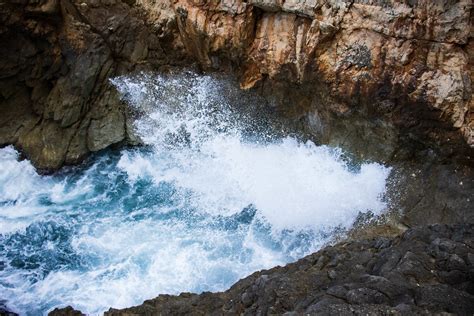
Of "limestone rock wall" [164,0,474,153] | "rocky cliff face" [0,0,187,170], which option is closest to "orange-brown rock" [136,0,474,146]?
"limestone rock wall" [164,0,474,153]

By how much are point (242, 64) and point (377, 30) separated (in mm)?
3620

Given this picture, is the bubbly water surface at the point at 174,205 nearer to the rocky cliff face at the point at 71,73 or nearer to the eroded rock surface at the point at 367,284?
the rocky cliff face at the point at 71,73

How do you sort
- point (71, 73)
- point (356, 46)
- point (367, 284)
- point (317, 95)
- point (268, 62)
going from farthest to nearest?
point (71, 73)
point (268, 62)
point (317, 95)
point (356, 46)
point (367, 284)

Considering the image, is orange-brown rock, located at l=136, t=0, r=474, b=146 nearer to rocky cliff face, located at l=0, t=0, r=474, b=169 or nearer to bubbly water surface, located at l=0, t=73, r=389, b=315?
rocky cliff face, located at l=0, t=0, r=474, b=169

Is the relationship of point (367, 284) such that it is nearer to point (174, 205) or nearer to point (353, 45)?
point (353, 45)

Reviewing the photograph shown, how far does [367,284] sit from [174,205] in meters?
6.53

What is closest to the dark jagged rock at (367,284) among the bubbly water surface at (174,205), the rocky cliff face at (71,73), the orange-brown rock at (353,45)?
the bubbly water surface at (174,205)

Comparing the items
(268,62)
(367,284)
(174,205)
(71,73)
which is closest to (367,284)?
(367,284)

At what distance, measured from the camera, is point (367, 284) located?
5664mm

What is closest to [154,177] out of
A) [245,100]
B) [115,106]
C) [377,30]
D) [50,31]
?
[115,106]

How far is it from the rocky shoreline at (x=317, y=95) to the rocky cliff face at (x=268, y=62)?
3cm

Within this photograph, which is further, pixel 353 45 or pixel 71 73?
pixel 71 73

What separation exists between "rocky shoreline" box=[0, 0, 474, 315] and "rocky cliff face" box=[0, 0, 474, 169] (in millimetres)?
27

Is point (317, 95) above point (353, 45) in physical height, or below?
below
